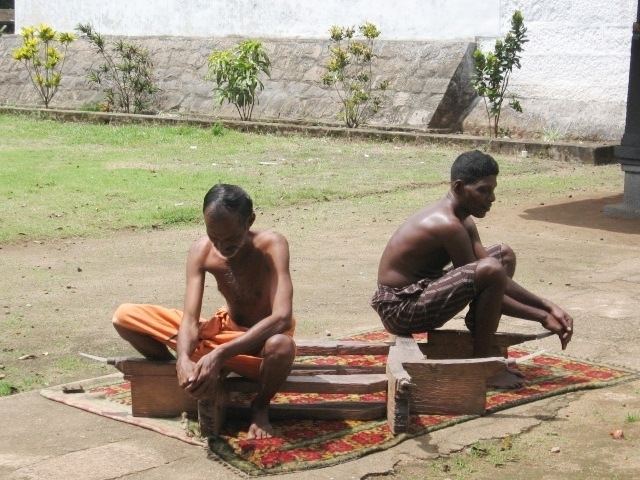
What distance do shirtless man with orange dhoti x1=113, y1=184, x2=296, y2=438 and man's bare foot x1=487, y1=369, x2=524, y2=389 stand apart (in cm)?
117

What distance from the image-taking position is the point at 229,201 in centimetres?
475

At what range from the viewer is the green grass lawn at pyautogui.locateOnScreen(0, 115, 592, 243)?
10273 mm

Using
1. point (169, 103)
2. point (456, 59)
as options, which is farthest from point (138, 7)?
point (456, 59)

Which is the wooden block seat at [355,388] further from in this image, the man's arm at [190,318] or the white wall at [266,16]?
the white wall at [266,16]

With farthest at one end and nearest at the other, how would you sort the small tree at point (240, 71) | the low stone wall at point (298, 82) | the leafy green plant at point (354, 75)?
the small tree at point (240, 71) → the leafy green plant at point (354, 75) → the low stone wall at point (298, 82)

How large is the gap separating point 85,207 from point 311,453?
6544 millimetres

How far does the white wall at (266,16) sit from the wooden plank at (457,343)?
1132 cm

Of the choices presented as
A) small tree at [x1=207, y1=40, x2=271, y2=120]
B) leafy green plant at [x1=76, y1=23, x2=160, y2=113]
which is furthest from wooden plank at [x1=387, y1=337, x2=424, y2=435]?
leafy green plant at [x1=76, y1=23, x2=160, y2=113]

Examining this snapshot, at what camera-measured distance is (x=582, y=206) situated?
10984 millimetres

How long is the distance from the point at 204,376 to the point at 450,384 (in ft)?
3.83

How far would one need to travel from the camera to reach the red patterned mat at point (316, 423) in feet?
14.8

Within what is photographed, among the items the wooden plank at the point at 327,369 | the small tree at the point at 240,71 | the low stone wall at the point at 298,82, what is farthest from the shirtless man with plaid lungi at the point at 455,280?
the small tree at the point at 240,71

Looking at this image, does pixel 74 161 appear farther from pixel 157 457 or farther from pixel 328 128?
pixel 157 457

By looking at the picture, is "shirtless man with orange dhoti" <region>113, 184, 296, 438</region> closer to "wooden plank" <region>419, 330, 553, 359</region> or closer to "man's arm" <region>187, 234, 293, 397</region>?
"man's arm" <region>187, 234, 293, 397</region>
